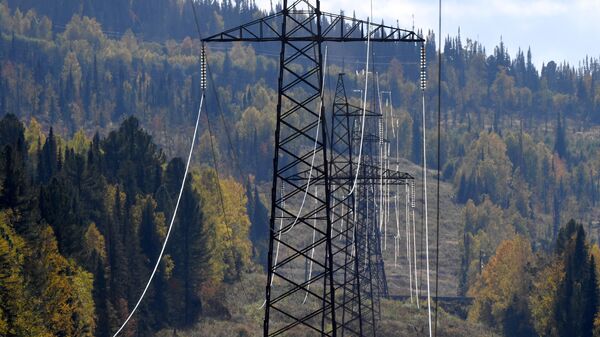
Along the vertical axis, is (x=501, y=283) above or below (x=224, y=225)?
below

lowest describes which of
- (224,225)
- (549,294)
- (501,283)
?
(501,283)

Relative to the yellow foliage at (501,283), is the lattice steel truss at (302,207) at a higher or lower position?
higher

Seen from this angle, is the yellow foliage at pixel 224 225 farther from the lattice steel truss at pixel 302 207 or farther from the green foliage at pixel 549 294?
the green foliage at pixel 549 294

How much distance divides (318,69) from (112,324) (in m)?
49.7

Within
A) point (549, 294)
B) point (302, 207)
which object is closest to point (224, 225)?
point (302, 207)

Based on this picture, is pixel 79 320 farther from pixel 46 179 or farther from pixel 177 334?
pixel 46 179

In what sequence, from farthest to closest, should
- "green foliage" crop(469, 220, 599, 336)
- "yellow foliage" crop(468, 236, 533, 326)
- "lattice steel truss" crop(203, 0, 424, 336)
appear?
1. "yellow foliage" crop(468, 236, 533, 326)
2. "green foliage" crop(469, 220, 599, 336)
3. "lattice steel truss" crop(203, 0, 424, 336)

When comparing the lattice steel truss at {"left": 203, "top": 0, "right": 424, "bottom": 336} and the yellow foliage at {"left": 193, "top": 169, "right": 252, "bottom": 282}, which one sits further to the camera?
the yellow foliage at {"left": 193, "top": 169, "right": 252, "bottom": 282}

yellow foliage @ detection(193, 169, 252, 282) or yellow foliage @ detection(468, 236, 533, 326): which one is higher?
yellow foliage @ detection(193, 169, 252, 282)

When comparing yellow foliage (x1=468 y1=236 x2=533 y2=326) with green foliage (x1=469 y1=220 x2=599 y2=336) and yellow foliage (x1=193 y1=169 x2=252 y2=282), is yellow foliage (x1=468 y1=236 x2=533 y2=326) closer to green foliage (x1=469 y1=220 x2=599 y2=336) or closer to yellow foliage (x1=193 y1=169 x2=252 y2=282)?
green foliage (x1=469 y1=220 x2=599 y2=336)

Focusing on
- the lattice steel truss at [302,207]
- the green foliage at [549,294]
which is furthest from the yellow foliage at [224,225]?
the green foliage at [549,294]

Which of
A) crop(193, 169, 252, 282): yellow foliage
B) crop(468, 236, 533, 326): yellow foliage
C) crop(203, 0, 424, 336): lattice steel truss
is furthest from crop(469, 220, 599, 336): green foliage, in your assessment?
crop(193, 169, 252, 282): yellow foliage

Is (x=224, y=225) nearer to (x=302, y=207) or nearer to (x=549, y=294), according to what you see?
(x=302, y=207)

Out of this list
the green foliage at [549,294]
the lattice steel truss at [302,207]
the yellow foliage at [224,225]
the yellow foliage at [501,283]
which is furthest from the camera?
the yellow foliage at [501,283]
